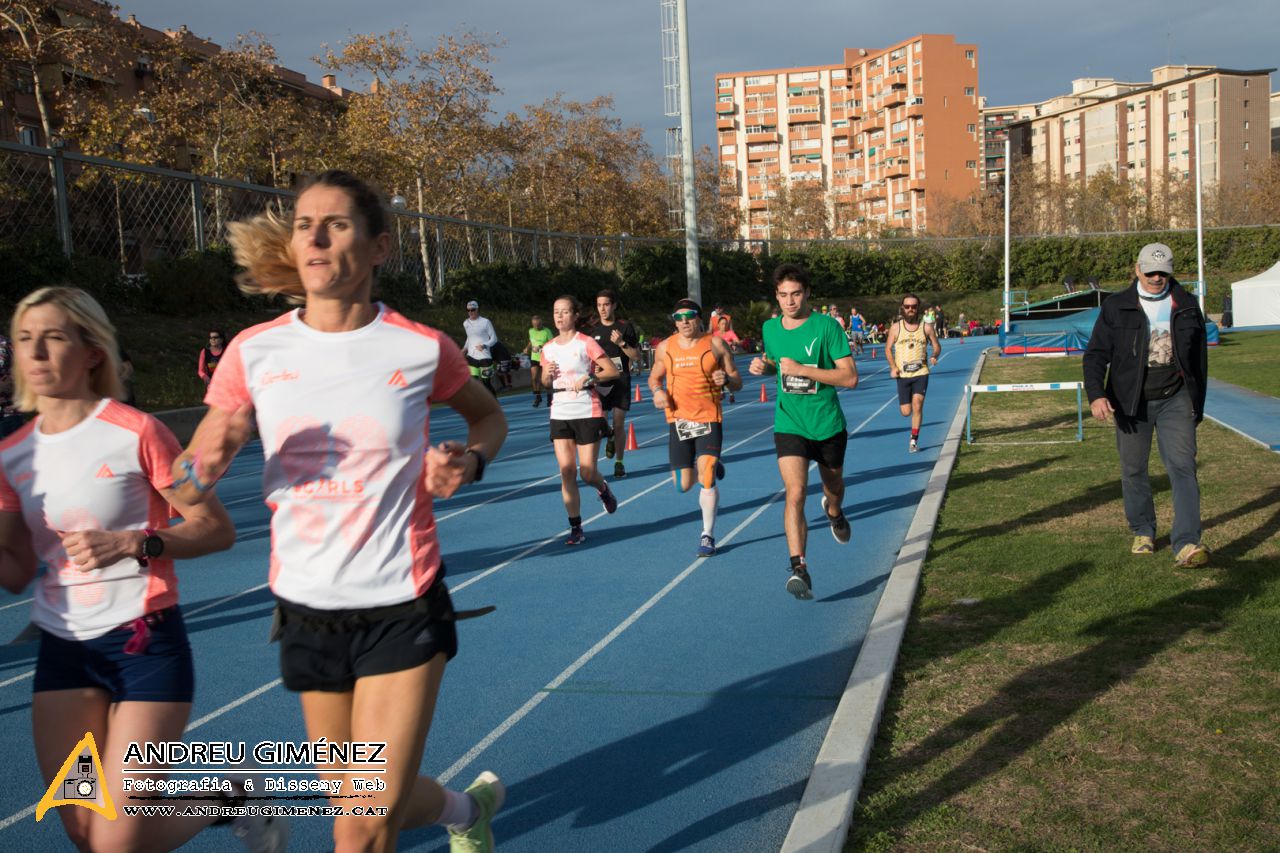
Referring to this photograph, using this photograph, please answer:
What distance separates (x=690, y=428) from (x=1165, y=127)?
140m

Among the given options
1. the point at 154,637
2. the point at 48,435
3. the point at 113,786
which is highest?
the point at 48,435

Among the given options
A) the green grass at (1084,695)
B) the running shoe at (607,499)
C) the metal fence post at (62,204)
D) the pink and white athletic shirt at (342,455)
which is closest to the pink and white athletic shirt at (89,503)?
the pink and white athletic shirt at (342,455)

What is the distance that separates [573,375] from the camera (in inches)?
398

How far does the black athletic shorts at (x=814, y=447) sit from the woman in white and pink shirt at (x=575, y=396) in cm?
255

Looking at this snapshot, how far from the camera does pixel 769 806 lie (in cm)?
436

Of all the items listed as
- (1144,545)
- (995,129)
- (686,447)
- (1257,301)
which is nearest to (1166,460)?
(1144,545)

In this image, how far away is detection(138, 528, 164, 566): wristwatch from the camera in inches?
120

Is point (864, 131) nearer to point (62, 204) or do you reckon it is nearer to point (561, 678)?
point (62, 204)

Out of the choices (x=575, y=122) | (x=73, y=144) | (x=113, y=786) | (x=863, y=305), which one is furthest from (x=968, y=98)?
(x=113, y=786)

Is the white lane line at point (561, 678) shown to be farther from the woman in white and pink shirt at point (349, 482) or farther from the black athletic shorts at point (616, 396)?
the black athletic shorts at point (616, 396)

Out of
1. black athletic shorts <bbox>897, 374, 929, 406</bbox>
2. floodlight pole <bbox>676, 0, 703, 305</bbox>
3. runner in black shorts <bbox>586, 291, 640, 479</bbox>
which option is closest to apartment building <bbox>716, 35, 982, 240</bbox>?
floodlight pole <bbox>676, 0, 703, 305</bbox>

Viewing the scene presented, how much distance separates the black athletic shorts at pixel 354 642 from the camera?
2.75 metres

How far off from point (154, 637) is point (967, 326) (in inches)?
2308

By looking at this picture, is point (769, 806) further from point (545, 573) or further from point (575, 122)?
point (575, 122)
